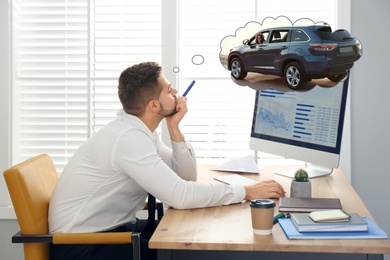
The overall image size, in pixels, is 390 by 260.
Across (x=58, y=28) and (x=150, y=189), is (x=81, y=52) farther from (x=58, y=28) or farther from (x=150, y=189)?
(x=150, y=189)

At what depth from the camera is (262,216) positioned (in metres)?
1.81

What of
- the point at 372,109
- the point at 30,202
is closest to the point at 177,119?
the point at 30,202

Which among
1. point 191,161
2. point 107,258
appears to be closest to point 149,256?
point 107,258

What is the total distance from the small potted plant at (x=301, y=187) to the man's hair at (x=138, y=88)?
62 centimetres

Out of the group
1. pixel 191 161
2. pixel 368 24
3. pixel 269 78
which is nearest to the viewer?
pixel 269 78

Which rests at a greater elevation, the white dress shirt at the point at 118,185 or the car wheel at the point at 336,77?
the car wheel at the point at 336,77

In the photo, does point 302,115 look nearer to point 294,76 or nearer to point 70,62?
point 294,76

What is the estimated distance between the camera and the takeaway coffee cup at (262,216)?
5.93ft

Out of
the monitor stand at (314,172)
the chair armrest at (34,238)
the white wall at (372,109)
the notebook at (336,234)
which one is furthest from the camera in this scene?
the white wall at (372,109)

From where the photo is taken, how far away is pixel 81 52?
3.45 meters

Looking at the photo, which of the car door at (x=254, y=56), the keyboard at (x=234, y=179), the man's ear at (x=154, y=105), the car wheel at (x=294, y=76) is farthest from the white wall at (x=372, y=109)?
the car wheel at (x=294, y=76)

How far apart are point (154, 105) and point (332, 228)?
885 millimetres

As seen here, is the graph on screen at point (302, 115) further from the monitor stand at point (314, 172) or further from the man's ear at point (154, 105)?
the man's ear at point (154, 105)

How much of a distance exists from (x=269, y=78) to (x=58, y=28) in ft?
6.01
